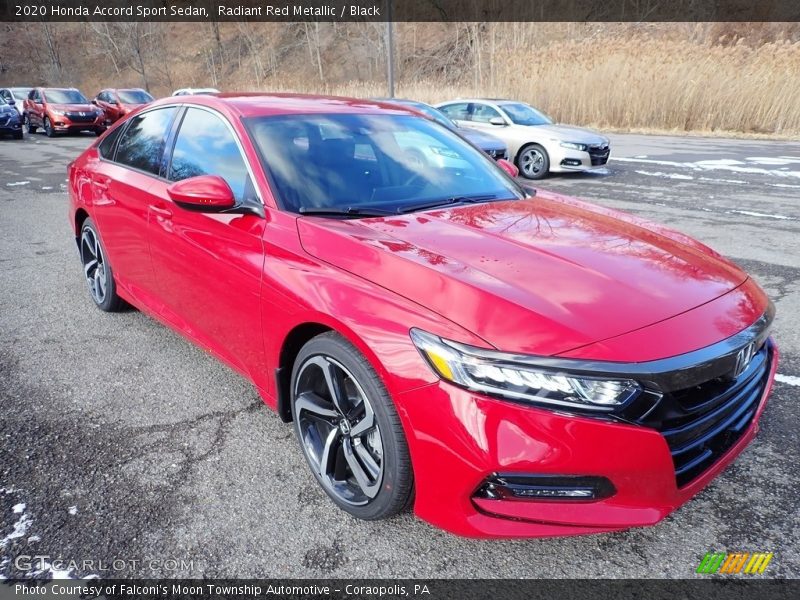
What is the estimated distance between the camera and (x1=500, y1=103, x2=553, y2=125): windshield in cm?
1194

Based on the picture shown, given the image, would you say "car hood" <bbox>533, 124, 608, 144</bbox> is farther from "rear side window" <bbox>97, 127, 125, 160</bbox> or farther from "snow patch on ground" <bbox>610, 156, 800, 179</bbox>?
"rear side window" <bbox>97, 127, 125, 160</bbox>

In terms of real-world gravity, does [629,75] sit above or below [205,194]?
above

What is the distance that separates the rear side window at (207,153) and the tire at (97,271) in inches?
51.9

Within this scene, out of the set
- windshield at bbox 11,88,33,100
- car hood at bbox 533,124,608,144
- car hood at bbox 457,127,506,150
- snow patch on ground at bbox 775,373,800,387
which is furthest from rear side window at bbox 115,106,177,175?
windshield at bbox 11,88,33,100

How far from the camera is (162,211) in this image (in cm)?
337

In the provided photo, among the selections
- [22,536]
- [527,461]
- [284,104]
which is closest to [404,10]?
[284,104]

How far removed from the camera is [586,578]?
6.84ft

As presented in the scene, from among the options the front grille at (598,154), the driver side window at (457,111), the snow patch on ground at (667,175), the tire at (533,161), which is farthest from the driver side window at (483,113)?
the snow patch on ground at (667,175)

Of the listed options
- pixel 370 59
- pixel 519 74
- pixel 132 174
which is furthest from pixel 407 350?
pixel 370 59

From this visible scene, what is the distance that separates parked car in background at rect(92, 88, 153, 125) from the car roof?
22.0 m

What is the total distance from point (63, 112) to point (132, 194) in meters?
20.8

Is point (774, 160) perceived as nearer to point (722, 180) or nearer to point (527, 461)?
point (722, 180)

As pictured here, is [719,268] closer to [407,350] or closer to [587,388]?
[587,388]

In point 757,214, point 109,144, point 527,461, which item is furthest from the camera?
point 757,214
